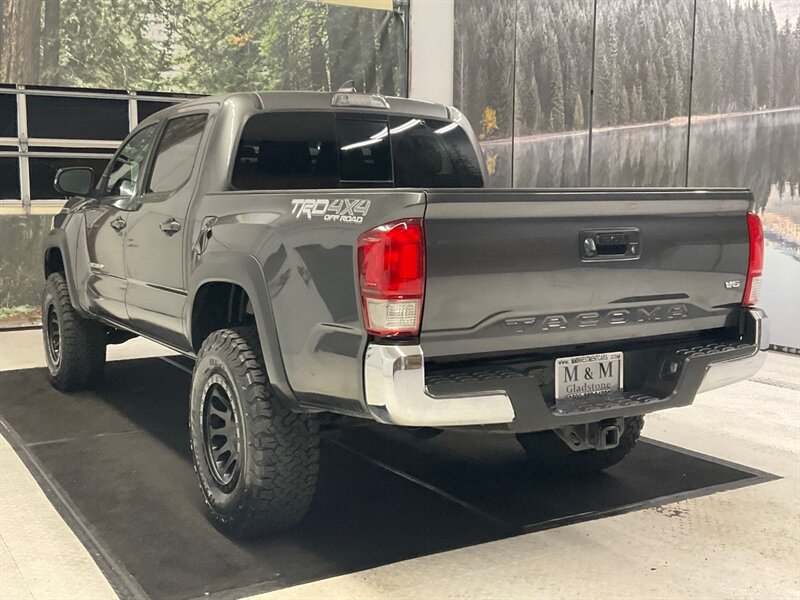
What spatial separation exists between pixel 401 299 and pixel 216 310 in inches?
51.0

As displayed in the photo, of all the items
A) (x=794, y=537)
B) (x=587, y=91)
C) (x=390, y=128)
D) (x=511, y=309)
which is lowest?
(x=794, y=537)

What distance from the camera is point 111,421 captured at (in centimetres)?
457

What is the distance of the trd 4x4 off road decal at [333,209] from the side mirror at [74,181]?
233cm

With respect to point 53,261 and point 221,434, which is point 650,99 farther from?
point 221,434

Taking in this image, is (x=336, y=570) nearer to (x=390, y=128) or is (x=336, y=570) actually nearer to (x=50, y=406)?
(x=390, y=128)

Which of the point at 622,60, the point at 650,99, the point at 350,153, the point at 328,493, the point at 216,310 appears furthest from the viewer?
the point at 622,60

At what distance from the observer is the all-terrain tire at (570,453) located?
3.70 m

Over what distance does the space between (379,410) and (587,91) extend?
22.4ft


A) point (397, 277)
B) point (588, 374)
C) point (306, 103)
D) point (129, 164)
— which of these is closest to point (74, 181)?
point (129, 164)

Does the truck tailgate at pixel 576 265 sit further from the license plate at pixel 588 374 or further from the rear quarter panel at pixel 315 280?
the rear quarter panel at pixel 315 280

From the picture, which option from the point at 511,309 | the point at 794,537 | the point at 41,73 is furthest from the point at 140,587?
the point at 41,73

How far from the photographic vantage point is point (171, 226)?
3580 millimetres

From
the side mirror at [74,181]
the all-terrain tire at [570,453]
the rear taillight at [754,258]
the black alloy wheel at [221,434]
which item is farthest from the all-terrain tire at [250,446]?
the side mirror at [74,181]

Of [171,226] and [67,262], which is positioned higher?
[171,226]
